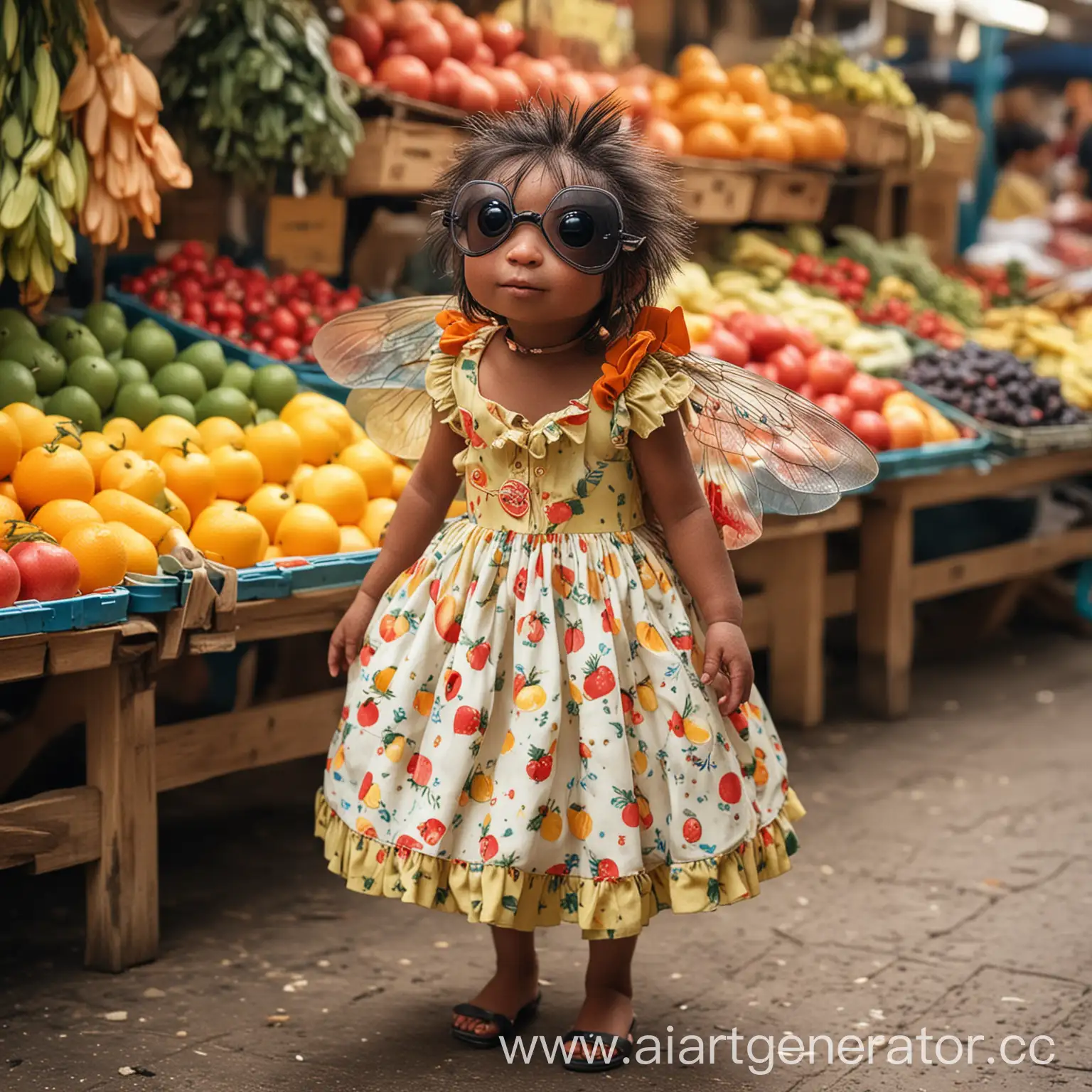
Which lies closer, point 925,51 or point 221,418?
point 221,418

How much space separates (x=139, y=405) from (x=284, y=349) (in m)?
0.76

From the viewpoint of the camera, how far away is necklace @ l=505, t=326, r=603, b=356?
2660 mm

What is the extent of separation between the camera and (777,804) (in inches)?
108

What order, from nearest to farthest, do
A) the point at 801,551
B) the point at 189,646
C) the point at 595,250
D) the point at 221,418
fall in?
the point at 595,250
the point at 189,646
the point at 221,418
the point at 801,551

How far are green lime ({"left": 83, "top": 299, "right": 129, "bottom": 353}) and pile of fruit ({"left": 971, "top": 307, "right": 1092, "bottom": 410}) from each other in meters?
3.73

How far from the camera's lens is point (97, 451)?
335cm

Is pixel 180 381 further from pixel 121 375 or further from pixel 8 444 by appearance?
pixel 8 444

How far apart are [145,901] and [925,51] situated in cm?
853

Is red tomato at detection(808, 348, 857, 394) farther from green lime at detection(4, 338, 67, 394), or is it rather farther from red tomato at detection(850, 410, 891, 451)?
green lime at detection(4, 338, 67, 394)

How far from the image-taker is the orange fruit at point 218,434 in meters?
3.69

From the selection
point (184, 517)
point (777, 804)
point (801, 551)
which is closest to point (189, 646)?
point (184, 517)

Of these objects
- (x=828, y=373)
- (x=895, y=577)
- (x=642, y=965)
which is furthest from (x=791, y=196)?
(x=642, y=965)

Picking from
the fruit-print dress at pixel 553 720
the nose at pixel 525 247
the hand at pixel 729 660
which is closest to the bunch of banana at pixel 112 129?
the fruit-print dress at pixel 553 720

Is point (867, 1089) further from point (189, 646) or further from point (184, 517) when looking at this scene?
point (184, 517)
